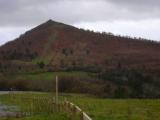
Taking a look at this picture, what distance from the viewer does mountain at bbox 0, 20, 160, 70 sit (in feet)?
428

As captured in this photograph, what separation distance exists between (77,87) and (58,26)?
5792 centimetres

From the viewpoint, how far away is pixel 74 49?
473ft

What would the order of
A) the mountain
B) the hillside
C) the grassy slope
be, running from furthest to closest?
the mountain
the grassy slope
the hillside

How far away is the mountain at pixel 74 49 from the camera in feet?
428

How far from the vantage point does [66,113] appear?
2914cm

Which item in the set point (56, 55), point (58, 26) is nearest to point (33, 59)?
point (56, 55)

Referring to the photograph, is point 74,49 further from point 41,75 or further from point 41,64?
point 41,75

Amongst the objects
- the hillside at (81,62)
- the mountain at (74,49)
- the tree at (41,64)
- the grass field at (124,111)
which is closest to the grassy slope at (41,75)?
the hillside at (81,62)

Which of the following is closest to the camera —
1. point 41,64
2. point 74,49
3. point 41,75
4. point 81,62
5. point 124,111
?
point 124,111

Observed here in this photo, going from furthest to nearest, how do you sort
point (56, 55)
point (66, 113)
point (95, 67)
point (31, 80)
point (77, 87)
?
1. point (56, 55)
2. point (95, 67)
3. point (31, 80)
4. point (77, 87)
5. point (66, 113)

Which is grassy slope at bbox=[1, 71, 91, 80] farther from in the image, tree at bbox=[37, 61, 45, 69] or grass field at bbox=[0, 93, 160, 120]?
grass field at bbox=[0, 93, 160, 120]

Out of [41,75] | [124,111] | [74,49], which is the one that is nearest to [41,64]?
[41,75]

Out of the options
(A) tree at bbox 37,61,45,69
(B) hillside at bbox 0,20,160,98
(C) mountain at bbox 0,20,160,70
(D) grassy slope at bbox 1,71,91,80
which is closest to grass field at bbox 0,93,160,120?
(B) hillside at bbox 0,20,160,98

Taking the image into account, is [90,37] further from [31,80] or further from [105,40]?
[31,80]
